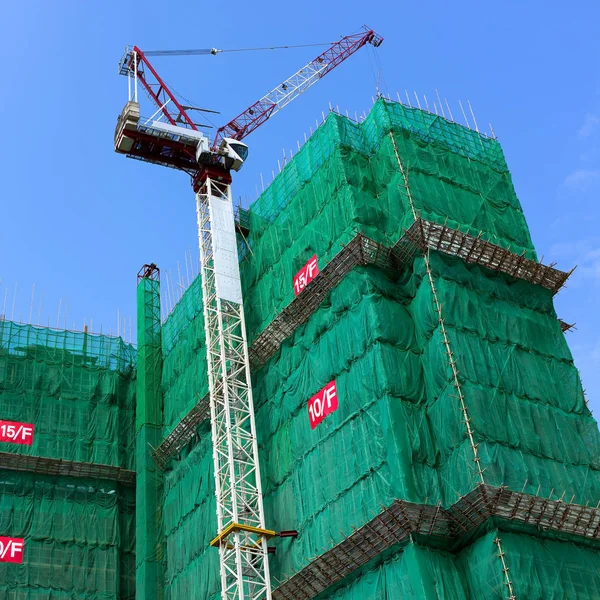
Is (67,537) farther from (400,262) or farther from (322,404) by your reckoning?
(400,262)

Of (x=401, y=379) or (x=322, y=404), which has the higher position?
(x=322, y=404)

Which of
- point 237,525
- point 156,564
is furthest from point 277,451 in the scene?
point 156,564

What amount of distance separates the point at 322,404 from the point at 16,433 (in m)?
18.2

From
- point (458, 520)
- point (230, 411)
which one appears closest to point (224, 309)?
point (230, 411)

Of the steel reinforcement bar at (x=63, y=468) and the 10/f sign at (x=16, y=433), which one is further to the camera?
the 10/f sign at (x=16, y=433)

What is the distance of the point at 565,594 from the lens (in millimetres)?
27078

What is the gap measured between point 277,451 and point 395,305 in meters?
7.70

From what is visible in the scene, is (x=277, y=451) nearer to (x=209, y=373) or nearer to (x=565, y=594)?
(x=209, y=373)

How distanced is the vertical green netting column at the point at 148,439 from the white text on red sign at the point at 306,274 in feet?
43.4

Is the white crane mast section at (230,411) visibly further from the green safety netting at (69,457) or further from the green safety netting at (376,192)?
the green safety netting at (69,457)

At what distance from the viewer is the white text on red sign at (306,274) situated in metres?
35.9

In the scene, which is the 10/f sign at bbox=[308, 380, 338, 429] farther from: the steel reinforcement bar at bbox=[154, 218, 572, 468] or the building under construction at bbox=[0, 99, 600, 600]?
the steel reinforcement bar at bbox=[154, 218, 572, 468]

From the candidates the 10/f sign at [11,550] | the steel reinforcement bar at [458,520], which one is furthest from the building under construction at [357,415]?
the 10/f sign at [11,550]

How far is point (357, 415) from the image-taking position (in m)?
31.2
